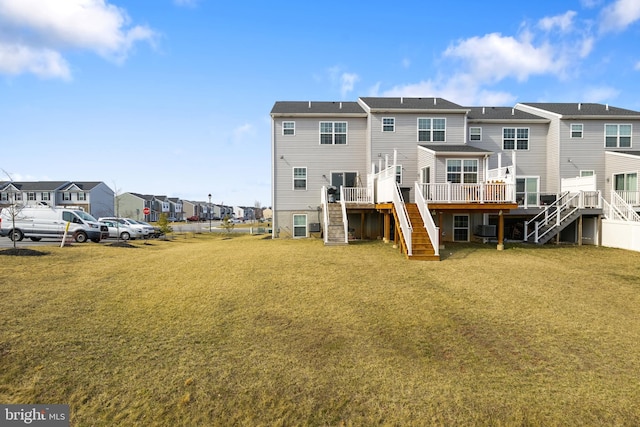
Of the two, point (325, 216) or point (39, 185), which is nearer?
point (325, 216)

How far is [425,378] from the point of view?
5828mm

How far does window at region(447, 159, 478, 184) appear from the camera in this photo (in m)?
19.5

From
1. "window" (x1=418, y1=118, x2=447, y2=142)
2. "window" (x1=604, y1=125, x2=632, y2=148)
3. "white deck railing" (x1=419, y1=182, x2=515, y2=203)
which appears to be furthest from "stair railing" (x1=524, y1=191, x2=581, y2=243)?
"window" (x1=418, y1=118, x2=447, y2=142)

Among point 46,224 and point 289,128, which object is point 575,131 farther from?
point 46,224

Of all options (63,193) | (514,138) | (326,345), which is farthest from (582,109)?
(63,193)

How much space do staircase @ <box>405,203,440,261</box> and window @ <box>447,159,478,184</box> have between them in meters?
4.86

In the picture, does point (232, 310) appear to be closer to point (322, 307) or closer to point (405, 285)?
point (322, 307)

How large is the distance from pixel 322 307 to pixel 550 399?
16.0 ft

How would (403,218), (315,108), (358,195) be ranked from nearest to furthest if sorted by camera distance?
(403,218), (358,195), (315,108)

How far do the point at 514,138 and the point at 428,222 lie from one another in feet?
43.0

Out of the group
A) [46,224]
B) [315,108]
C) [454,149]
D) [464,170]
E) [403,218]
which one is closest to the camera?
[403,218]

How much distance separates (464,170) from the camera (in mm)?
19516

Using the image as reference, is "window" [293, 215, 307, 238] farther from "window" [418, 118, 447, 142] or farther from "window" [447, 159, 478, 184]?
"window" [447, 159, 478, 184]

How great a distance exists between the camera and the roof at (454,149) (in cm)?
1900
